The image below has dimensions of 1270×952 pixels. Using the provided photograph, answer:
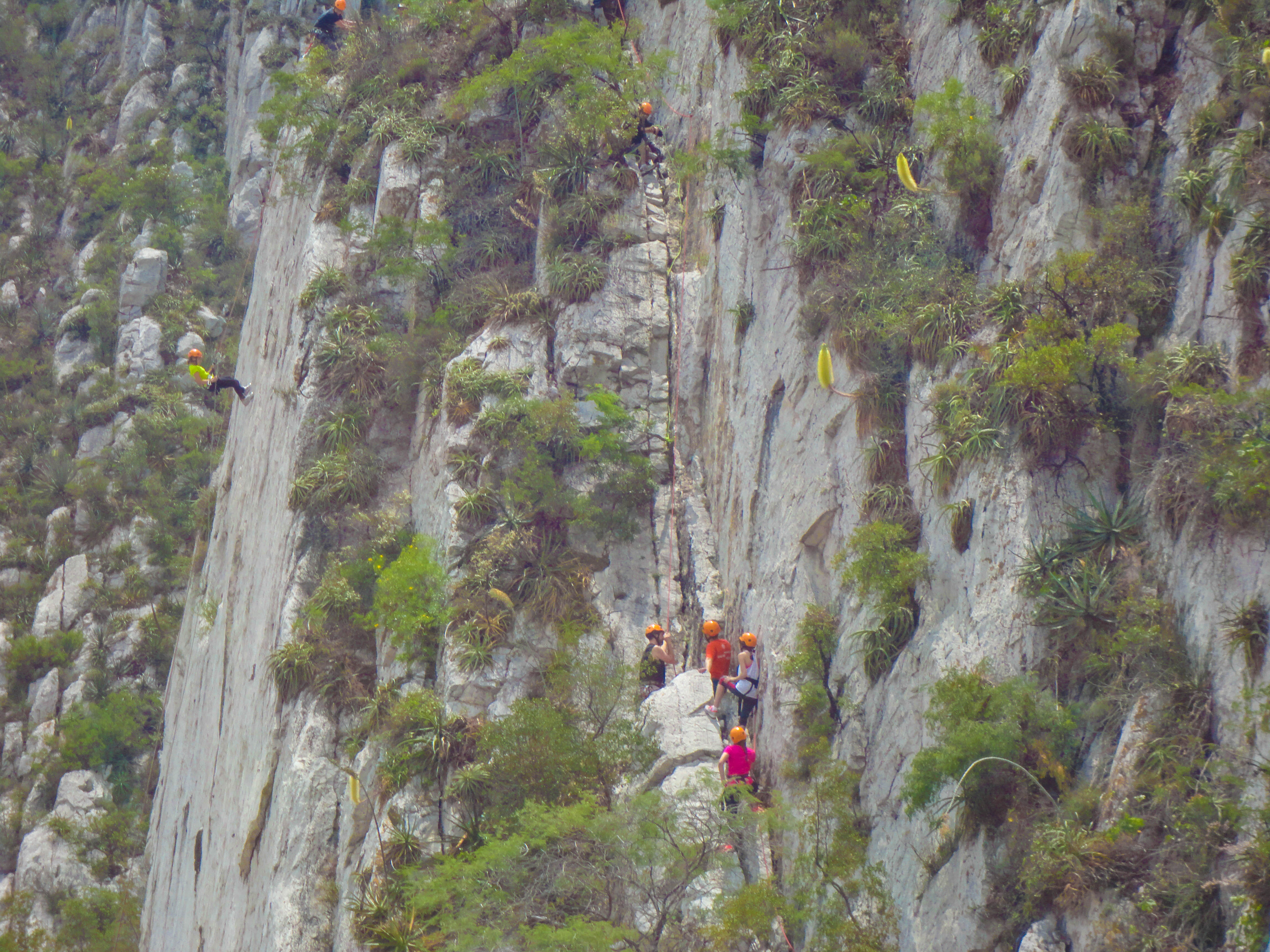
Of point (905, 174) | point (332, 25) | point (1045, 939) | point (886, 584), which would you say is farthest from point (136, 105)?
point (1045, 939)

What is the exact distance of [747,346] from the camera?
51.9 feet

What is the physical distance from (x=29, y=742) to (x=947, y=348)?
28331mm

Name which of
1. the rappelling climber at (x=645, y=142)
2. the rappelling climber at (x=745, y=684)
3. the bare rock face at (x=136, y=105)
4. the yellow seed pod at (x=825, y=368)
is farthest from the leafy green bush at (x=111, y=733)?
the bare rock face at (x=136, y=105)

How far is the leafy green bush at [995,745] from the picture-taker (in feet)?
28.0

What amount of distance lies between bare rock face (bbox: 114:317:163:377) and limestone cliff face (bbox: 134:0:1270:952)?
1211cm

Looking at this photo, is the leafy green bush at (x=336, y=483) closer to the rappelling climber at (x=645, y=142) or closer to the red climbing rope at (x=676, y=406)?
the red climbing rope at (x=676, y=406)

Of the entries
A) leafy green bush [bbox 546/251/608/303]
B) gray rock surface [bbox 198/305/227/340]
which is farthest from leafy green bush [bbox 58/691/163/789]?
leafy green bush [bbox 546/251/608/303]

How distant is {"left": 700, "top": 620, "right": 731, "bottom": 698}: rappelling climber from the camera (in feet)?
44.3

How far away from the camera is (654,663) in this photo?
595 inches

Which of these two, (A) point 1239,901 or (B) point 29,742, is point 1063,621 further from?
(B) point 29,742

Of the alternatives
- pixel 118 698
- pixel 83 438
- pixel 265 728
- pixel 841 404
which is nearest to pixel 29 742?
pixel 118 698

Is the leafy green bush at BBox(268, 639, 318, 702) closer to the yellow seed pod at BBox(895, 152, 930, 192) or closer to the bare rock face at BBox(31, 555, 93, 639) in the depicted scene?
the yellow seed pod at BBox(895, 152, 930, 192)

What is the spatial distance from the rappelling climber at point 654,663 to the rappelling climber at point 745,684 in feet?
5.71

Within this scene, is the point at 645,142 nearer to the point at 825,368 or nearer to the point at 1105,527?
the point at 825,368
